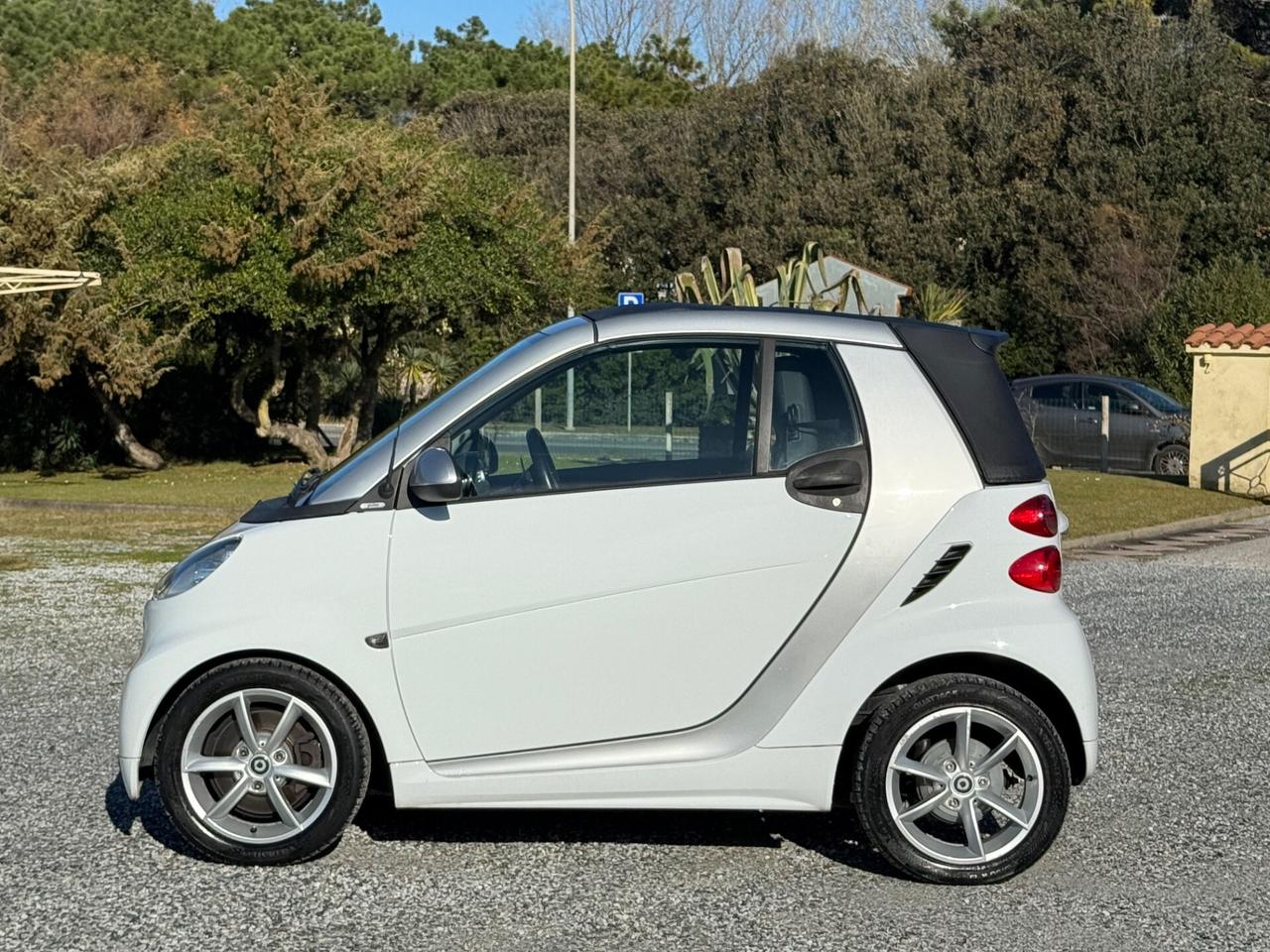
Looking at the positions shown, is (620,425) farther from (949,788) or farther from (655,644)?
(949,788)

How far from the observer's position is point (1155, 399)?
26.9m

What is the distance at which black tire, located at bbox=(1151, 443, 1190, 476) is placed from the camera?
26203 millimetres

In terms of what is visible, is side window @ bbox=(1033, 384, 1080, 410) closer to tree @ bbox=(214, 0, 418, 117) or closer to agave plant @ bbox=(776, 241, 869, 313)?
agave plant @ bbox=(776, 241, 869, 313)

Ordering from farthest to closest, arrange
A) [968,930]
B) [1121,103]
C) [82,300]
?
1. [1121,103]
2. [82,300]
3. [968,930]

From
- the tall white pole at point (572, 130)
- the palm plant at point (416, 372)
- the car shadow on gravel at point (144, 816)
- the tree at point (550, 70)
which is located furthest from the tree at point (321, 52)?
the car shadow on gravel at point (144, 816)

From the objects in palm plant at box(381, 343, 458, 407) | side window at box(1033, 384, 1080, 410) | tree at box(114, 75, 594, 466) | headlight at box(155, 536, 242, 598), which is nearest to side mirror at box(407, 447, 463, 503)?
headlight at box(155, 536, 242, 598)

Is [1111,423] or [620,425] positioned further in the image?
[1111,423]

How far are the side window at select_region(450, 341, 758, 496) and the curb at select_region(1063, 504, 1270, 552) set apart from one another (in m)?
11.3

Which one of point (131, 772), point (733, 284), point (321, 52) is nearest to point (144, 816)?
point (131, 772)

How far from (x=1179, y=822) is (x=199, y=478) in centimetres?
2243

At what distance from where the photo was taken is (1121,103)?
44156mm

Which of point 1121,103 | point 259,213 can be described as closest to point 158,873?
point 259,213

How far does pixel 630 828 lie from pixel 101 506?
641 inches

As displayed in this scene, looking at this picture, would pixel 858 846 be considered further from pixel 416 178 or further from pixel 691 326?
pixel 416 178
